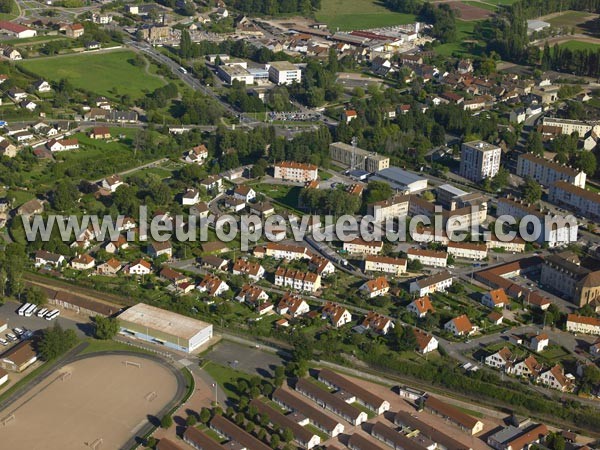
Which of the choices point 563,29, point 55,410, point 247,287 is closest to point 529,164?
point 247,287

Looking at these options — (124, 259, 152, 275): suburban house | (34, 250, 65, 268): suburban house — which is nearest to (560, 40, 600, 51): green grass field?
(124, 259, 152, 275): suburban house

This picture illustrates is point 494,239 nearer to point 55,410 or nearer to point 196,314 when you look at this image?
point 196,314

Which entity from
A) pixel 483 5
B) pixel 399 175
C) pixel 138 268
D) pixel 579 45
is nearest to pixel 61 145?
pixel 138 268

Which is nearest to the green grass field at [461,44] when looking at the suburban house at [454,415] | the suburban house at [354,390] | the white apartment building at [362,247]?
the white apartment building at [362,247]

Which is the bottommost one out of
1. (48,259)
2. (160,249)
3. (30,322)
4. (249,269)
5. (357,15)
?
(30,322)

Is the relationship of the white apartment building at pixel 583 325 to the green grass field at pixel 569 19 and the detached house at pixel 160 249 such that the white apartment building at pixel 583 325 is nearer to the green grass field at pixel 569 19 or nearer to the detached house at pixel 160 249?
the detached house at pixel 160 249

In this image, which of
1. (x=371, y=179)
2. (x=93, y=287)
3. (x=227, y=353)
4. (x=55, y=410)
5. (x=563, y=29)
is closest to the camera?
(x=55, y=410)

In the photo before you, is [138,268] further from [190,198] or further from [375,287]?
[375,287]
